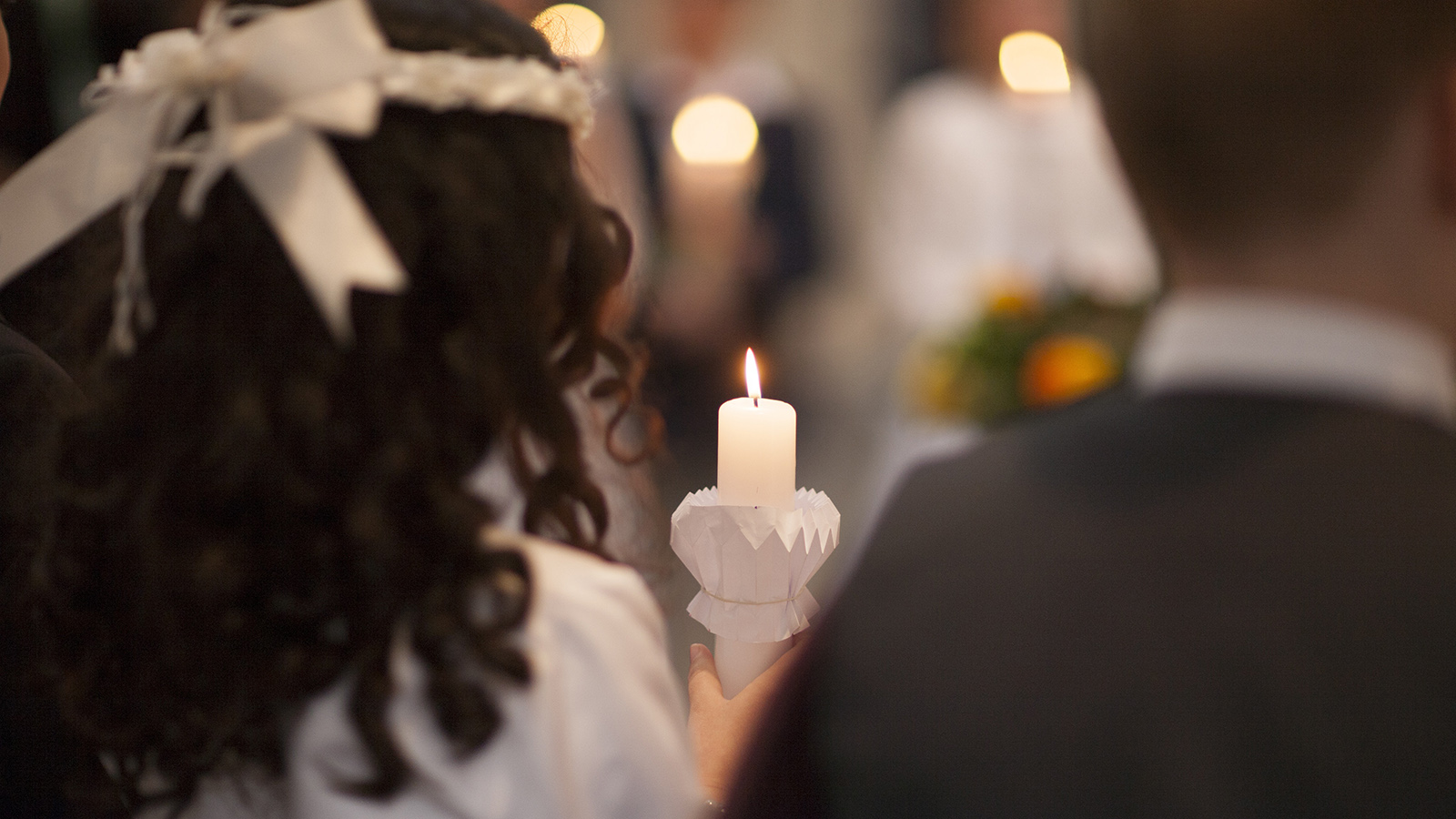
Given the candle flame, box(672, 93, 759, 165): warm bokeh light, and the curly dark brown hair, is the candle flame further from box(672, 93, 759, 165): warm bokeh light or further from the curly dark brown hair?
box(672, 93, 759, 165): warm bokeh light

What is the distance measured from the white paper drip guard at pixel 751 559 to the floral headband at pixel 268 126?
34 cm

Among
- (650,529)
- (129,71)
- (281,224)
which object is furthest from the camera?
(650,529)

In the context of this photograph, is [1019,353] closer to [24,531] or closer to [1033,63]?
[1033,63]

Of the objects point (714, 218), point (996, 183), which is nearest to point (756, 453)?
point (714, 218)

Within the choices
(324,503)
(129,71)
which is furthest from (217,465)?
(129,71)

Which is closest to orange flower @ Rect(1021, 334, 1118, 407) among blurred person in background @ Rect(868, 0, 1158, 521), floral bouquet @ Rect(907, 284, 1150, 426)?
floral bouquet @ Rect(907, 284, 1150, 426)

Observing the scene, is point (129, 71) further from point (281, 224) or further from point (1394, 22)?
point (1394, 22)

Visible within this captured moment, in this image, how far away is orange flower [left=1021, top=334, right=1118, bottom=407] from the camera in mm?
2090

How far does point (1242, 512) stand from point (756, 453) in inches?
18.5

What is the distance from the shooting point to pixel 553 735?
0.79 m

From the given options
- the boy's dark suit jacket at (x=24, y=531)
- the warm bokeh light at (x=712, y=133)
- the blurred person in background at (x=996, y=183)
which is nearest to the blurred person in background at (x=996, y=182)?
the blurred person in background at (x=996, y=183)

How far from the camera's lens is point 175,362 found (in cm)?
80

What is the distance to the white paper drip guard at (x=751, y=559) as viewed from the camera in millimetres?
1000

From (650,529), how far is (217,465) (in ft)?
2.39
